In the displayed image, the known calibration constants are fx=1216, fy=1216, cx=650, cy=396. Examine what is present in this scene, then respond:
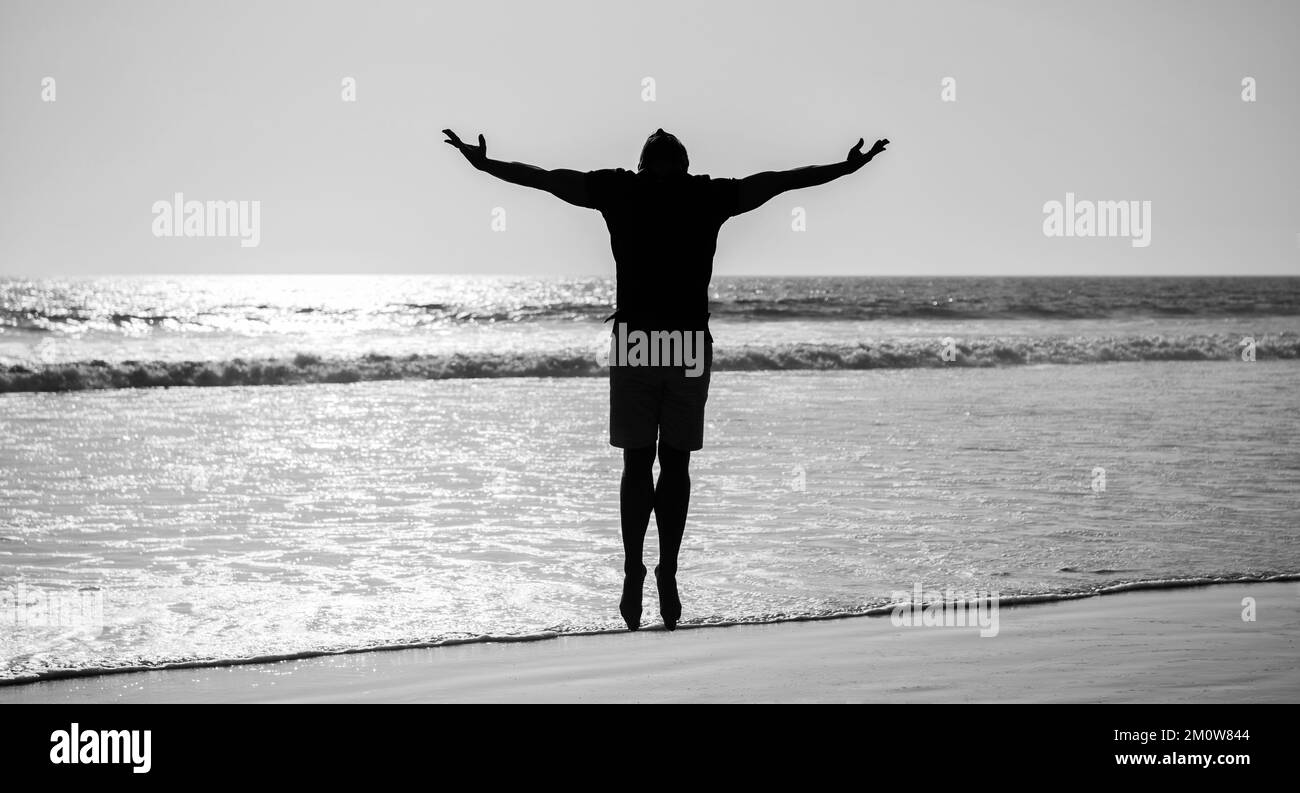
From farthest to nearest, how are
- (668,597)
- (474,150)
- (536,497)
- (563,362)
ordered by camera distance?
(563,362) → (536,497) → (668,597) → (474,150)

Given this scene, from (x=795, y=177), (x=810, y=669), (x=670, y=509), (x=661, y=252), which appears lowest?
(x=810, y=669)

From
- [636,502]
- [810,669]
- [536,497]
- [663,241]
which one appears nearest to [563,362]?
[536,497]

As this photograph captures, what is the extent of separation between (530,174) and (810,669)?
2779mm

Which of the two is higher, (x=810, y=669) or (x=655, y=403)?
(x=655, y=403)

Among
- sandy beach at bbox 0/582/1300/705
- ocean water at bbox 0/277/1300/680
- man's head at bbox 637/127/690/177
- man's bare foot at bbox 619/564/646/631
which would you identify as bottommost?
sandy beach at bbox 0/582/1300/705

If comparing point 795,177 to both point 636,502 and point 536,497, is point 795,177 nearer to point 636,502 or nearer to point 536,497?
point 636,502

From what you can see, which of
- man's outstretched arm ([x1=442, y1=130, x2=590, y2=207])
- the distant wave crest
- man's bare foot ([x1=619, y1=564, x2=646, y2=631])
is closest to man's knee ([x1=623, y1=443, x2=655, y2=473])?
man's bare foot ([x1=619, y1=564, x2=646, y2=631])

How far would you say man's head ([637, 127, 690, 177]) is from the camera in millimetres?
4406

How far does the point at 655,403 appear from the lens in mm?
4453

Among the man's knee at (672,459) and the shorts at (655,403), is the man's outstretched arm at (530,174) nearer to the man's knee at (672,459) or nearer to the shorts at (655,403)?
the shorts at (655,403)

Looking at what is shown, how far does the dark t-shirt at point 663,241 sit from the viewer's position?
4.30 m

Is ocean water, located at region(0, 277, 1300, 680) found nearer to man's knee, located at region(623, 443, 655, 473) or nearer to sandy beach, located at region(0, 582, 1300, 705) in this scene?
sandy beach, located at region(0, 582, 1300, 705)

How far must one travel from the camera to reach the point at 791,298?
62375 millimetres

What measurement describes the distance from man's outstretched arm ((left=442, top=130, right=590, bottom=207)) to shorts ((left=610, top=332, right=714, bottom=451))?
0.61 m
